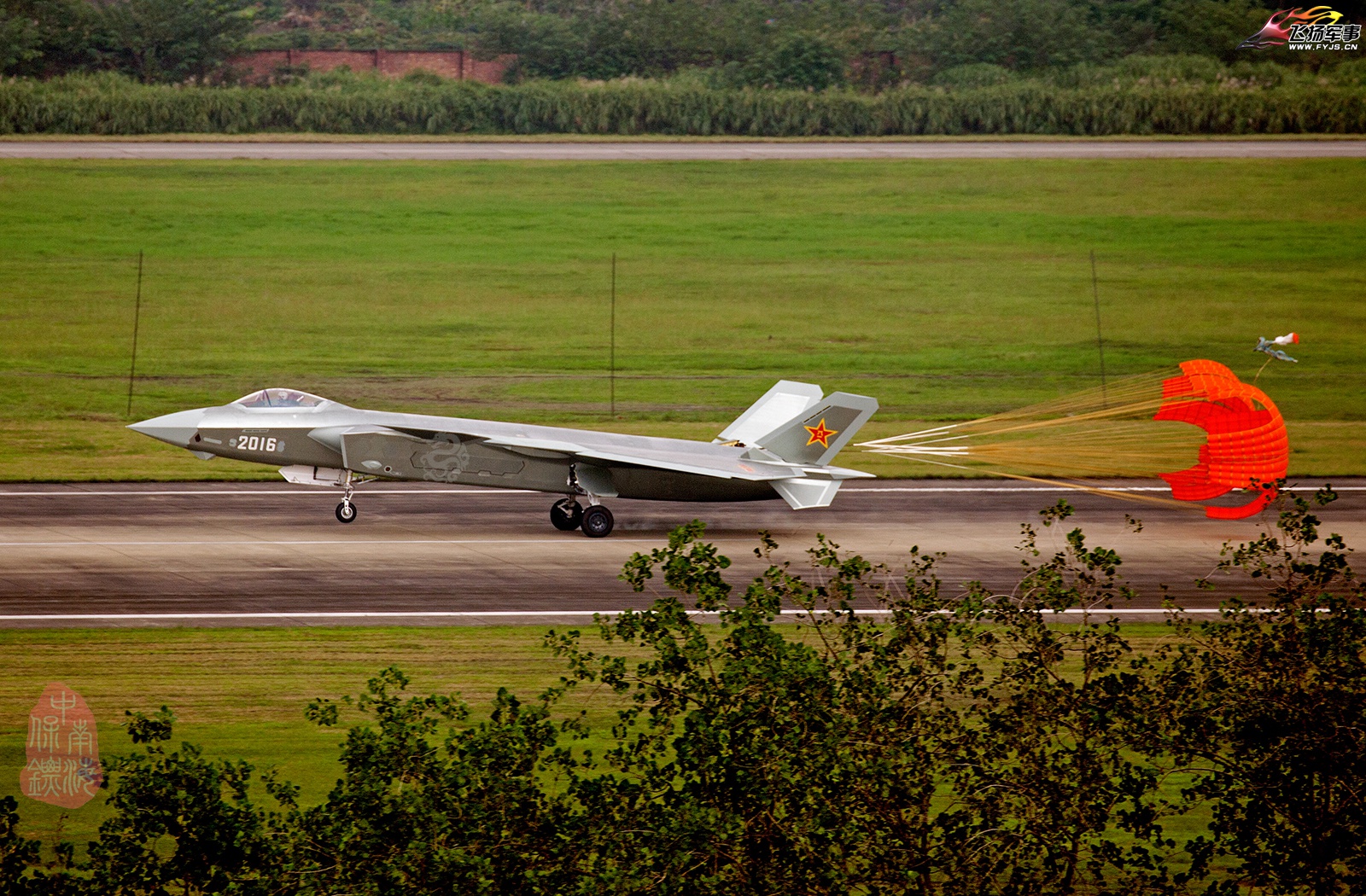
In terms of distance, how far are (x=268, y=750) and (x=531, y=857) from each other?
6894 millimetres

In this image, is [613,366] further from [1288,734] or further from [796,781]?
[1288,734]

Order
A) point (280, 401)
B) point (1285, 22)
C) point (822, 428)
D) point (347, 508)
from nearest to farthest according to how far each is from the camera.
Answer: point (822, 428), point (280, 401), point (347, 508), point (1285, 22)

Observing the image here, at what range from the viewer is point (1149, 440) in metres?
37.9

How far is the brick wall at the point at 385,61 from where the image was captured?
68.9 meters

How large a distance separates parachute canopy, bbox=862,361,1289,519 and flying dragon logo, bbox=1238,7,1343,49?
2993cm

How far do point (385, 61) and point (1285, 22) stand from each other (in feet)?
148

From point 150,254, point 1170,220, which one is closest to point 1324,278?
point 1170,220

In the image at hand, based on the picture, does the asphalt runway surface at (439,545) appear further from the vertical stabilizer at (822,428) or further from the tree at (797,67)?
the tree at (797,67)

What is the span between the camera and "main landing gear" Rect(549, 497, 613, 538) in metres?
27.4

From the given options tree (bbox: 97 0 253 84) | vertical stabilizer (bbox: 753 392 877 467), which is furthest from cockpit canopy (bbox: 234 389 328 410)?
tree (bbox: 97 0 253 84)

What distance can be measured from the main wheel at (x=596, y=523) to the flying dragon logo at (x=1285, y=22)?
53.1 meters

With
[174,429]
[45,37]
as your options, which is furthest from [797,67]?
[174,429]

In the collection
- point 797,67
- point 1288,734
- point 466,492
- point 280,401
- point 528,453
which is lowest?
point 1288,734

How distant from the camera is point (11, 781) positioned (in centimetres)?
1652
